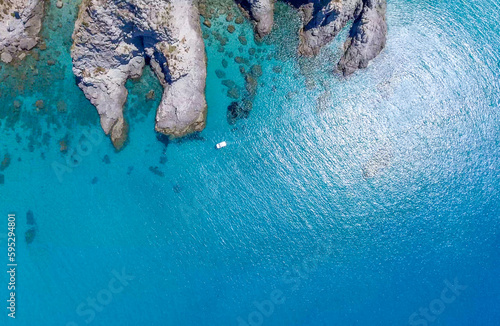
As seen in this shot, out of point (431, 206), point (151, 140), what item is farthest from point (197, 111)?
point (431, 206)

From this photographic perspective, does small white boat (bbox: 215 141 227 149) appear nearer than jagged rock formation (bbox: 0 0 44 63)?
Result: No

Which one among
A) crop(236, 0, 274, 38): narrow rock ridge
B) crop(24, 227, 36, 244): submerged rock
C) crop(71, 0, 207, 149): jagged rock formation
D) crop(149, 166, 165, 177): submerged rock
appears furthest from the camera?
crop(149, 166, 165, 177): submerged rock

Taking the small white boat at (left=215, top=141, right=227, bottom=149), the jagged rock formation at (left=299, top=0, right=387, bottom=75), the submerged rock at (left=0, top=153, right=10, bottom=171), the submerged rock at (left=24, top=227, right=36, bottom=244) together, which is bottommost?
the submerged rock at (left=24, top=227, right=36, bottom=244)

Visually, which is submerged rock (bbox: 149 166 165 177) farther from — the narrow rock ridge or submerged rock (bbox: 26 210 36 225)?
the narrow rock ridge

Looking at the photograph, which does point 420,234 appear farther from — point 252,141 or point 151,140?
point 151,140

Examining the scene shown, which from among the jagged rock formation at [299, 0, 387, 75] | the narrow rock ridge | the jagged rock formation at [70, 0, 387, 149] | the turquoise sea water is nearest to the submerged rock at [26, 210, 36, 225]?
the turquoise sea water

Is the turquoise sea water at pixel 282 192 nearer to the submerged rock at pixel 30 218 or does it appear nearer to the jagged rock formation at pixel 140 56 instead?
the submerged rock at pixel 30 218
